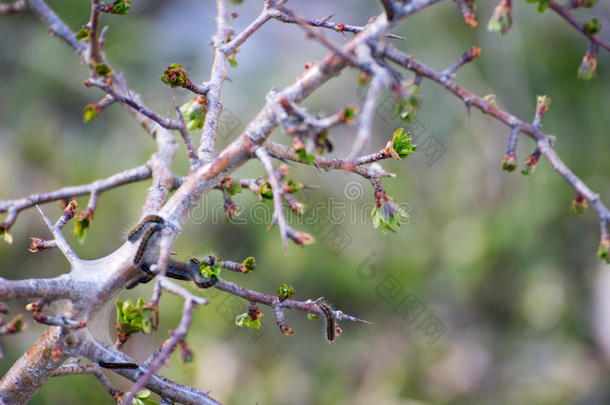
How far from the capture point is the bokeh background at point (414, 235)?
11.4 ft

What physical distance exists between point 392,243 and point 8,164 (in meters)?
2.84

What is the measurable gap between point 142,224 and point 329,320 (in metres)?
0.40

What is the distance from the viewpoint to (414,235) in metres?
3.90

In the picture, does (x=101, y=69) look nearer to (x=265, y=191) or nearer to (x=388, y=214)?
(x=265, y=191)

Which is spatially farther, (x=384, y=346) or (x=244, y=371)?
(x=384, y=346)

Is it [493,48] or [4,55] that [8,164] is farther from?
[493,48]

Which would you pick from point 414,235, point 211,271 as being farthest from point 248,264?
point 414,235

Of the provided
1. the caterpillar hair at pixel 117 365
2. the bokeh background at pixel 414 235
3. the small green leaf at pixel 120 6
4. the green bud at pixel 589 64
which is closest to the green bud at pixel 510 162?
the green bud at pixel 589 64

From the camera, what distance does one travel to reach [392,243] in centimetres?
383

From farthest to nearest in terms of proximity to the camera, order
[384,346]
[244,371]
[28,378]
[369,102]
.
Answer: [384,346]
[244,371]
[28,378]
[369,102]

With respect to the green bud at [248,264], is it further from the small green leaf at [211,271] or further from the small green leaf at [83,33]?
the small green leaf at [83,33]

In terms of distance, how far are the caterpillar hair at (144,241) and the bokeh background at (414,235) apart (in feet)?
8.19

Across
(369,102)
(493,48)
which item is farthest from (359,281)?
(369,102)

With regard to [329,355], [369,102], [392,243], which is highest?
[392,243]
